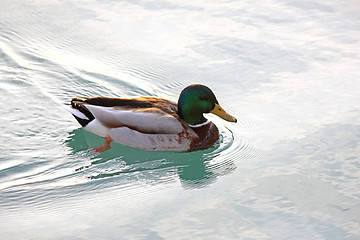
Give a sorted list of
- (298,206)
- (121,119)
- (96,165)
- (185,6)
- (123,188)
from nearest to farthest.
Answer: (298,206) → (123,188) → (96,165) → (121,119) → (185,6)

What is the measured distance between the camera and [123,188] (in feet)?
22.6

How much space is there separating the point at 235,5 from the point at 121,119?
507 cm

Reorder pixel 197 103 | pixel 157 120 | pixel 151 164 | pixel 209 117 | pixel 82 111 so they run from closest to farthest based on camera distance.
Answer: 1. pixel 151 164
2. pixel 157 120
3. pixel 197 103
4. pixel 82 111
5. pixel 209 117

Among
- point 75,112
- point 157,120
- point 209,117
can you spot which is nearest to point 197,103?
point 157,120

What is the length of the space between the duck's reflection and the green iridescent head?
50cm

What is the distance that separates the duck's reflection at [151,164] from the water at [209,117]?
0.03 m

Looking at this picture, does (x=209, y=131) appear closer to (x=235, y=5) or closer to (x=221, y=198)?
(x=221, y=198)

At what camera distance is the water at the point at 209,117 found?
6.24 m

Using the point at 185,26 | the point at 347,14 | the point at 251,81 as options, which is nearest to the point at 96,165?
the point at 251,81

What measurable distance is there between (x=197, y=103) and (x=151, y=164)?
1.08 meters

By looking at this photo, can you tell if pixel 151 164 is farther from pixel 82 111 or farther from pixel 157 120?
pixel 82 111

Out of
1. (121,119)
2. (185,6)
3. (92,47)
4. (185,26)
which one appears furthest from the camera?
(185,6)

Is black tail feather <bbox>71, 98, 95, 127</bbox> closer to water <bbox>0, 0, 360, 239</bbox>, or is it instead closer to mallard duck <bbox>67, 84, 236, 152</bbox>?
mallard duck <bbox>67, 84, 236, 152</bbox>

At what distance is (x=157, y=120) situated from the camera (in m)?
7.87
